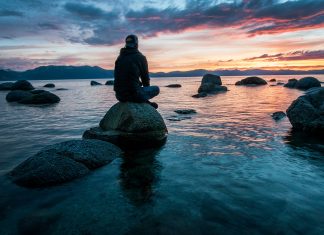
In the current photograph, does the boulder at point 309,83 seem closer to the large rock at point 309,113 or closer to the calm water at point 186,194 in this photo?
the large rock at point 309,113

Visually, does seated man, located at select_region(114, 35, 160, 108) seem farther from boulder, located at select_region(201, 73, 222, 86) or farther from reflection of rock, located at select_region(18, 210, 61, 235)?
boulder, located at select_region(201, 73, 222, 86)

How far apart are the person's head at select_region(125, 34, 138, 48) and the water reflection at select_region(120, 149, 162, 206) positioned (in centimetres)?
→ 441

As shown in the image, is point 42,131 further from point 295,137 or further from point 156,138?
point 295,137

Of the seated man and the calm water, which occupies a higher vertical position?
the seated man

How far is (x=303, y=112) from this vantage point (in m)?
14.0

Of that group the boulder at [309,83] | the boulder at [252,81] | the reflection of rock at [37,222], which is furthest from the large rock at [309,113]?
the boulder at [252,81]

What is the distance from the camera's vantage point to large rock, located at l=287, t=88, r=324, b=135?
43.0 ft

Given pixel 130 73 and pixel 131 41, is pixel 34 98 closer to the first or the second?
pixel 130 73

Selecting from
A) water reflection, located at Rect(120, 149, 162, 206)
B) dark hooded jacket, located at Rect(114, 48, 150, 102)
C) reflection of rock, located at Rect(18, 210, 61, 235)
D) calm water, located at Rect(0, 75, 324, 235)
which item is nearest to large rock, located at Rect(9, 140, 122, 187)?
calm water, located at Rect(0, 75, 324, 235)

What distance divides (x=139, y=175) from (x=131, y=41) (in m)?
6.01

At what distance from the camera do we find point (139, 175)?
7.95 metres

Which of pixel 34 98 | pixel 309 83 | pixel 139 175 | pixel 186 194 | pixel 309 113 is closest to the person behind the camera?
pixel 186 194

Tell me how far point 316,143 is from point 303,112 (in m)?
2.75

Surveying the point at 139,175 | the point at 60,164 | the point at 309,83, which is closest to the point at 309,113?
the point at 139,175
